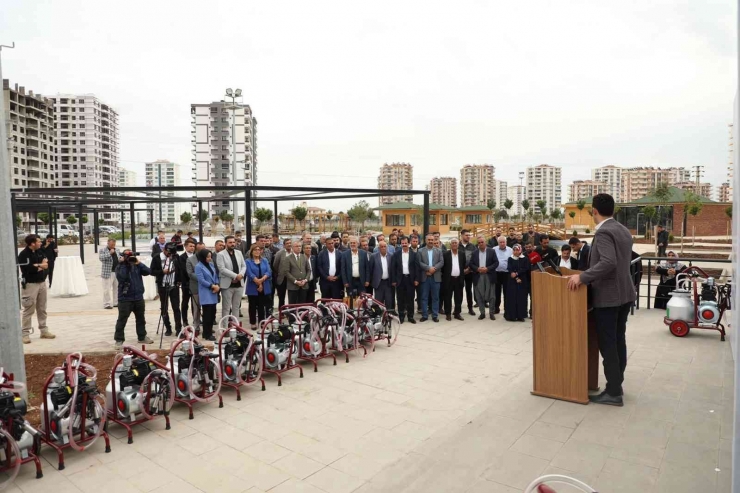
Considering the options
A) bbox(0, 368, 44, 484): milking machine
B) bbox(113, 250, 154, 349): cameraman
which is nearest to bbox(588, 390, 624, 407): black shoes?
bbox(0, 368, 44, 484): milking machine

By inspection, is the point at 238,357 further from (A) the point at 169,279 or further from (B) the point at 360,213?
(B) the point at 360,213

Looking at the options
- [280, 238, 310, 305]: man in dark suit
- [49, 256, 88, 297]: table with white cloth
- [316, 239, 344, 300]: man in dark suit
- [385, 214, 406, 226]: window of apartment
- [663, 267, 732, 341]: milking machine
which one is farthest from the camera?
[385, 214, 406, 226]: window of apartment

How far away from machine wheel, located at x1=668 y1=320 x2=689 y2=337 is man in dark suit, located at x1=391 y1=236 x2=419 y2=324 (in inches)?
177

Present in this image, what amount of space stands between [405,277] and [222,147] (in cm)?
7069

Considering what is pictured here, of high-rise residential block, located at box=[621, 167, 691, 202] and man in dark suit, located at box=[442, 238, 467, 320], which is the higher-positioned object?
high-rise residential block, located at box=[621, 167, 691, 202]

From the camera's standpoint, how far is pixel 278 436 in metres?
4.60

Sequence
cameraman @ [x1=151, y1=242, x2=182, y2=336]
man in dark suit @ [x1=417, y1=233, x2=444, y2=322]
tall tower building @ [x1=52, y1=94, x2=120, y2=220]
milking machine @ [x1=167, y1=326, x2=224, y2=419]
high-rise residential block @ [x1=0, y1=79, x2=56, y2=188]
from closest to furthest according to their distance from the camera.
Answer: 1. milking machine @ [x1=167, y1=326, x2=224, y2=419]
2. cameraman @ [x1=151, y1=242, x2=182, y2=336]
3. man in dark suit @ [x1=417, y1=233, x2=444, y2=322]
4. high-rise residential block @ [x1=0, y1=79, x2=56, y2=188]
5. tall tower building @ [x1=52, y1=94, x2=120, y2=220]

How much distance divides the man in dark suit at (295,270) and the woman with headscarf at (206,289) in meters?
1.55

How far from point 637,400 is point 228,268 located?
6.75 metres

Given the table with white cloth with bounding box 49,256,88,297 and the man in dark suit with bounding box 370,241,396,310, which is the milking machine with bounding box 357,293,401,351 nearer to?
the man in dark suit with bounding box 370,241,396,310

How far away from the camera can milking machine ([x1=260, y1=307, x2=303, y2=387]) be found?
627cm

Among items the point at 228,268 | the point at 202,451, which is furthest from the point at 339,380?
the point at 228,268

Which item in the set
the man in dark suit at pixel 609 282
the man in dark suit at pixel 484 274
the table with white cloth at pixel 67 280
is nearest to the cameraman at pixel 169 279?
the man in dark suit at pixel 484 274

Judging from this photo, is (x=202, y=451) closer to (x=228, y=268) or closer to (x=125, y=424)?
(x=125, y=424)
